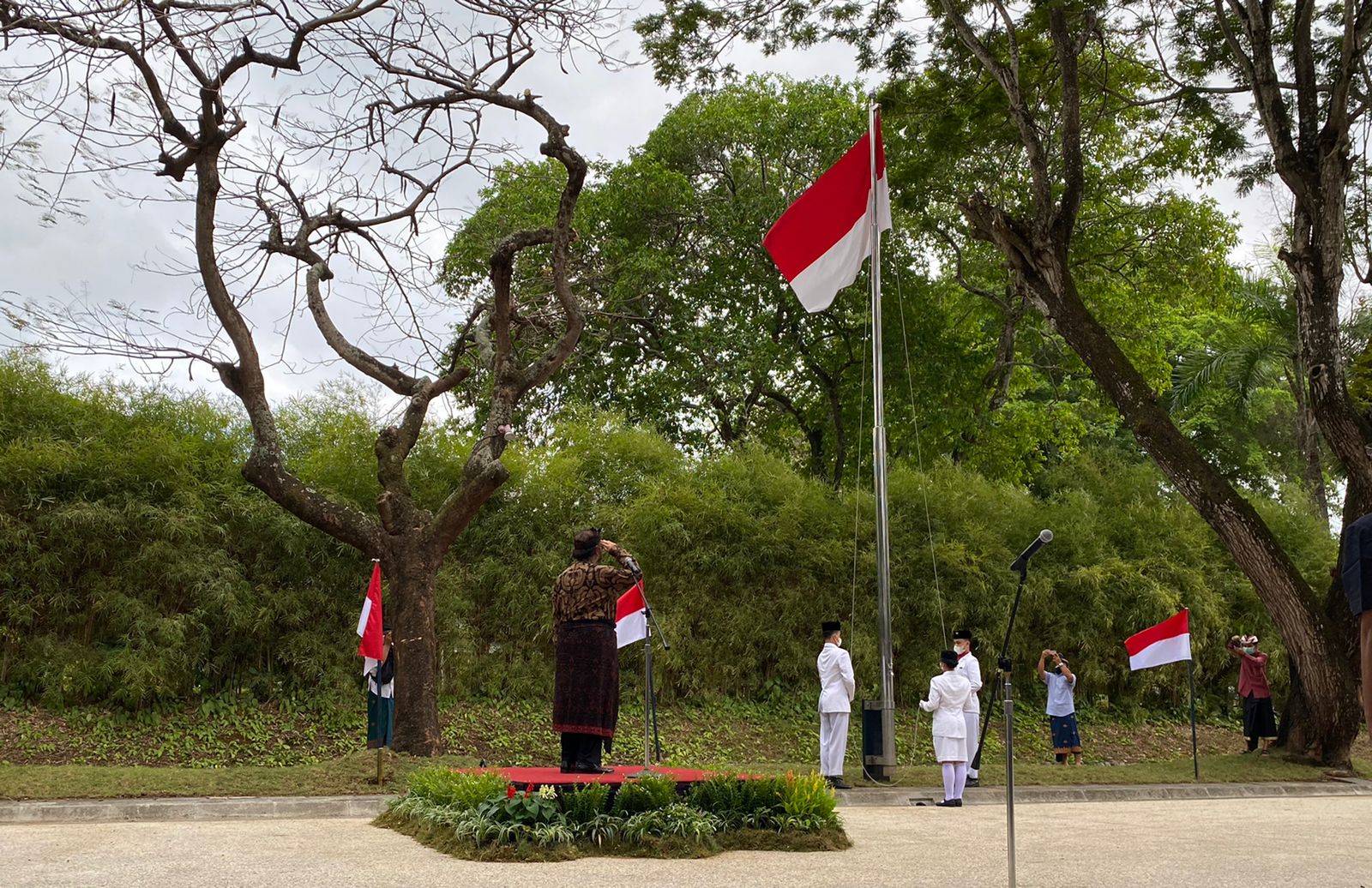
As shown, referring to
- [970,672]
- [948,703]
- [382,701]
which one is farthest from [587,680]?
[970,672]

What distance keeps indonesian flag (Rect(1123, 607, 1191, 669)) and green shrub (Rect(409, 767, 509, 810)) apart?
809 centimetres

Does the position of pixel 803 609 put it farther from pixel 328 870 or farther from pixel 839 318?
pixel 328 870

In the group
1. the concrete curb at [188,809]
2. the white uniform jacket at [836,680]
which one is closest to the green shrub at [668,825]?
the concrete curb at [188,809]

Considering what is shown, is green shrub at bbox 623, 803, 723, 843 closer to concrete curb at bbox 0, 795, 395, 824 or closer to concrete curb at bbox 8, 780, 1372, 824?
concrete curb at bbox 0, 795, 395, 824

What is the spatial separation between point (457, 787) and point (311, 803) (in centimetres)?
255

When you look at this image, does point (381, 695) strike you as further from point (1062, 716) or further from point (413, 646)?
point (1062, 716)

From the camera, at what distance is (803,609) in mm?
13859

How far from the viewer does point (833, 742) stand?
1034 cm

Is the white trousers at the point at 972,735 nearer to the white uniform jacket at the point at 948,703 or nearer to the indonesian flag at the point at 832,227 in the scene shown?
the white uniform jacket at the point at 948,703

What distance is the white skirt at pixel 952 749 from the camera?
31.3 feet

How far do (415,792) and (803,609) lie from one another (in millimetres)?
7655

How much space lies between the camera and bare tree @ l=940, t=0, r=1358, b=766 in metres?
11.7

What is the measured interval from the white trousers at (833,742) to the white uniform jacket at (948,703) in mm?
815

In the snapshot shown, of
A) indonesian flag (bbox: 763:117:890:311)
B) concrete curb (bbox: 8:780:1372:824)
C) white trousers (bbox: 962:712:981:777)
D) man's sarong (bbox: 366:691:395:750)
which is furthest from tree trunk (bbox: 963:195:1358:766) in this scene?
man's sarong (bbox: 366:691:395:750)
